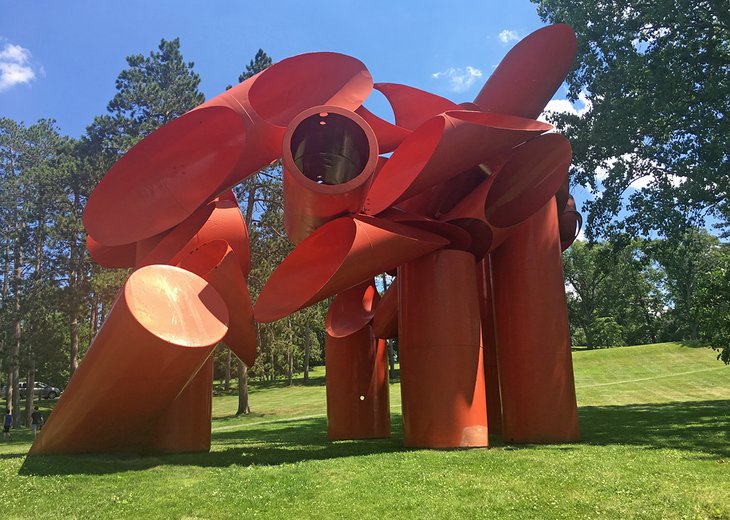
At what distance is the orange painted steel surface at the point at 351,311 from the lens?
12.8 meters

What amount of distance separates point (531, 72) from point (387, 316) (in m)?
5.44

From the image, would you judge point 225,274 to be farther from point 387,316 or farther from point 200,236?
point 387,316

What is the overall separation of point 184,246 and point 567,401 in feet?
22.3

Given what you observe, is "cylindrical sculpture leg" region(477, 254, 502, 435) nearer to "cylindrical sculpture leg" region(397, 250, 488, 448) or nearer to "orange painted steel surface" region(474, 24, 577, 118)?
"cylindrical sculpture leg" region(397, 250, 488, 448)

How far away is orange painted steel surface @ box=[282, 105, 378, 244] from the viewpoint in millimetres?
8328

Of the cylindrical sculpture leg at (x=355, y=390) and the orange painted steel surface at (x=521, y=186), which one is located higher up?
the orange painted steel surface at (x=521, y=186)

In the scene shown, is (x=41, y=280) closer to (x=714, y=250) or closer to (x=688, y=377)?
(x=688, y=377)

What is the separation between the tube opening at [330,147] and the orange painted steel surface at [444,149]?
1.95ft

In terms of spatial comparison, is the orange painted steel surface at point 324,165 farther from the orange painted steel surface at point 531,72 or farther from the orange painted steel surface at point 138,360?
the orange painted steel surface at point 531,72

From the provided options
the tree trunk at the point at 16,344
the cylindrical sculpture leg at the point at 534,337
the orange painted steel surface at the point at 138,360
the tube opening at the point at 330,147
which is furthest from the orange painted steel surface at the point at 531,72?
the tree trunk at the point at 16,344

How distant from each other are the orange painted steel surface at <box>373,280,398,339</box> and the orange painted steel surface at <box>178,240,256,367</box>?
358 cm

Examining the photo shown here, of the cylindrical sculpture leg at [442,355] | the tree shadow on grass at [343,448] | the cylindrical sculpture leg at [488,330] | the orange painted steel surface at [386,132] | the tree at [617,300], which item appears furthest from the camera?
the tree at [617,300]

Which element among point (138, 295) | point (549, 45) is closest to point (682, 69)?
point (549, 45)

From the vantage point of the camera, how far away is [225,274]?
8.65 meters
